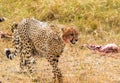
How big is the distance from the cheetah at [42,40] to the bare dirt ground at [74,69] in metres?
0.20

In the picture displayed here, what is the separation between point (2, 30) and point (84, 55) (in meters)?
2.07

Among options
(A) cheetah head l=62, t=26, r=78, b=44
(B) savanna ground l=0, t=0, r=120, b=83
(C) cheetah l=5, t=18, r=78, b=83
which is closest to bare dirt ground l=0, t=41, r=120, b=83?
(B) savanna ground l=0, t=0, r=120, b=83

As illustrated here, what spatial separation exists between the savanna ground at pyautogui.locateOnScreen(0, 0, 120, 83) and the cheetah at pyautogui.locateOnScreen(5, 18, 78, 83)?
218mm

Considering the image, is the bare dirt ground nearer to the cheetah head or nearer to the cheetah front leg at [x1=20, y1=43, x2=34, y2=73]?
the cheetah front leg at [x1=20, y1=43, x2=34, y2=73]

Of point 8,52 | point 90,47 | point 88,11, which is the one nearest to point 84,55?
point 90,47

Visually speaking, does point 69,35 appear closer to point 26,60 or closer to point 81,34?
point 26,60

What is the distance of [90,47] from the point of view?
772cm

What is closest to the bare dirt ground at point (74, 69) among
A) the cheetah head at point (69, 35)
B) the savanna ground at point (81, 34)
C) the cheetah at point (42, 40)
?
the savanna ground at point (81, 34)

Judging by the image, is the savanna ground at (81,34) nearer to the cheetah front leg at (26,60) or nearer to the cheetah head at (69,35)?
the cheetah front leg at (26,60)

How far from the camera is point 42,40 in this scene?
5.82 m

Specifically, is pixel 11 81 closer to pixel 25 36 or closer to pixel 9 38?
pixel 25 36

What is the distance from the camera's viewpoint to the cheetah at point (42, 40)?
5.56 m

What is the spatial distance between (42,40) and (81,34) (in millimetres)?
2749

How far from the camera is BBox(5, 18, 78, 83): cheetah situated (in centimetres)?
556
